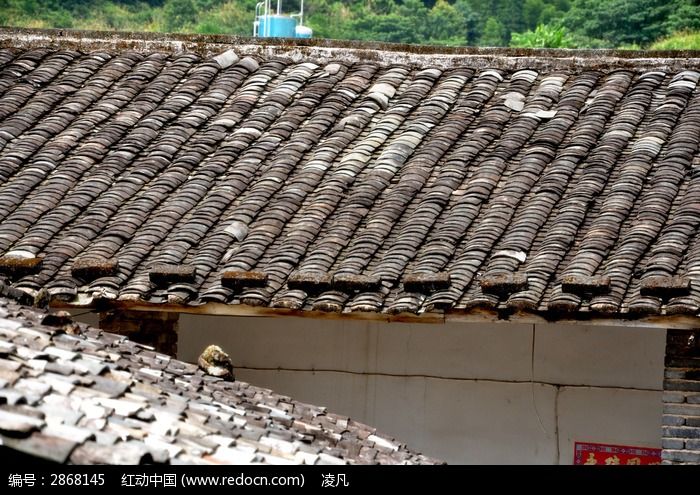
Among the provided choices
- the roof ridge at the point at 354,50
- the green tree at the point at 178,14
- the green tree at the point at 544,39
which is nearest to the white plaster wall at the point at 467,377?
the roof ridge at the point at 354,50

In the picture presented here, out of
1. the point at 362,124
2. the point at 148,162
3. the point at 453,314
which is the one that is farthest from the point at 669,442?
the point at 148,162

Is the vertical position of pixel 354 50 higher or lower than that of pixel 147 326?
higher

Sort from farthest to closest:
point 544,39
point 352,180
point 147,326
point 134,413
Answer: point 544,39 → point 352,180 → point 147,326 → point 134,413

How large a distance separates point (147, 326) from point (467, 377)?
2418 millimetres

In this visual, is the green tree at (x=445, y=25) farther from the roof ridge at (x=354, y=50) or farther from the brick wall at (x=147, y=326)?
the brick wall at (x=147, y=326)

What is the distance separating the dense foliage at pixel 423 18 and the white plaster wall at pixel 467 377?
100 ft

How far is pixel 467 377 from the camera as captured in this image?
29.4 feet

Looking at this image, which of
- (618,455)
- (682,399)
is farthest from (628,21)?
(682,399)

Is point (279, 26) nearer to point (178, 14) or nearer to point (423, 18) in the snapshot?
point (178, 14)

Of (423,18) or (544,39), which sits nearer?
(544,39)

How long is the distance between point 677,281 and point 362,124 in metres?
3.62

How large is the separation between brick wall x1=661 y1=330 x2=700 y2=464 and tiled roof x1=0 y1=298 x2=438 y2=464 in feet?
6.78

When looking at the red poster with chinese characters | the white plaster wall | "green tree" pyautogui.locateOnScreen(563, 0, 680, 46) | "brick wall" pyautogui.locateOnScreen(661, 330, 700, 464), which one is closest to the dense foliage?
"green tree" pyautogui.locateOnScreen(563, 0, 680, 46)

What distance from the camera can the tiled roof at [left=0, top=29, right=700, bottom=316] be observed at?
7941 mm
